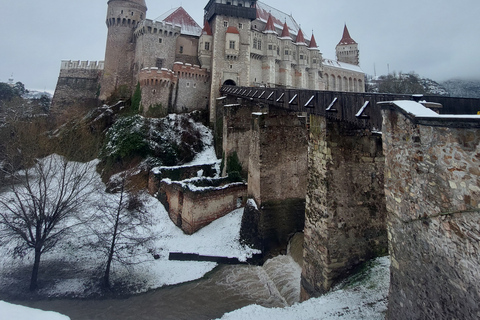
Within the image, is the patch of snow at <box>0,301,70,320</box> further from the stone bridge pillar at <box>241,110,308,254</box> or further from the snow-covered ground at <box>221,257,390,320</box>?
the stone bridge pillar at <box>241,110,308,254</box>

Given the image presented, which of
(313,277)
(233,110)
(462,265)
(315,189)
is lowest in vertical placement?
(313,277)

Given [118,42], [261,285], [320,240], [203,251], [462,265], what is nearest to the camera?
[462,265]

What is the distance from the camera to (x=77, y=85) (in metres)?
32.5

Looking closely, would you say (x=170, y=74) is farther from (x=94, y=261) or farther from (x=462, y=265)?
(x=462, y=265)

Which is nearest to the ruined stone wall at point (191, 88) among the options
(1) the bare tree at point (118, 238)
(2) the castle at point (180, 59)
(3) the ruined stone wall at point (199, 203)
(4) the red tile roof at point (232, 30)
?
(2) the castle at point (180, 59)

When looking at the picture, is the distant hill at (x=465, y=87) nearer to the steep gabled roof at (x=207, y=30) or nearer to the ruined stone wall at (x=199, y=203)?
the ruined stone wall at (x=199, y=203)

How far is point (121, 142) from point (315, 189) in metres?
18.4

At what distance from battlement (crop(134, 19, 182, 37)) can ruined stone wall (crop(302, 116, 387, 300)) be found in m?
26.3

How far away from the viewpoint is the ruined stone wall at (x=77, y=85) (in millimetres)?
31638

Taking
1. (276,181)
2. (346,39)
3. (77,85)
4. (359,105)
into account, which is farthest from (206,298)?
(346,39)

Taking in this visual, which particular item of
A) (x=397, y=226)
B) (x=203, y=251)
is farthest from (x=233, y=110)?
(x=397, y=226)

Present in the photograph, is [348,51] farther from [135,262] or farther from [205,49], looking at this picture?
[135,262]

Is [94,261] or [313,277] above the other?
[313,277]

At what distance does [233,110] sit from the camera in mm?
18734
